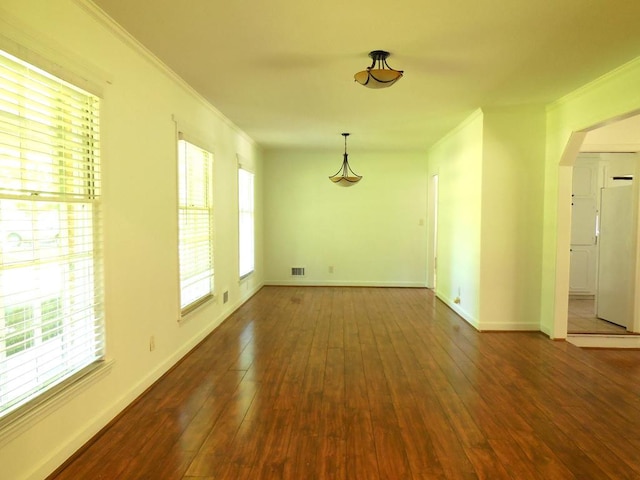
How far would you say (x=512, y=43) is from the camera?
287 centimetres

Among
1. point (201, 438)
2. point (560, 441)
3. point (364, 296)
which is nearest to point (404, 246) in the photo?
point (364, 296)

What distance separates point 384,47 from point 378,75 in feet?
1.02

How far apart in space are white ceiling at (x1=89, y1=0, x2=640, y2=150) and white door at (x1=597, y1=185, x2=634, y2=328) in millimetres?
2178

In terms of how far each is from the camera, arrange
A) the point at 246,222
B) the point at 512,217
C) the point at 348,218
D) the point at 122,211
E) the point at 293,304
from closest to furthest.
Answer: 1. the point at 122,211
2. the point at 512,217
3. the point at 293,304
4. the point at 246,222
5. the point at 348,218

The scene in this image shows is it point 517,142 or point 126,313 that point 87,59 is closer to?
point 126,313

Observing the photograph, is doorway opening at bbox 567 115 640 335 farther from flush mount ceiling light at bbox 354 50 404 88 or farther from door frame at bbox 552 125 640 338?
flush mount ceiling light at bbox 354 50 404 88

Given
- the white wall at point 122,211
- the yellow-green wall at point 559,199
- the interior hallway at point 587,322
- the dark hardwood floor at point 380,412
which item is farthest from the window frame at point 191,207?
the interior hallway at point 587,322

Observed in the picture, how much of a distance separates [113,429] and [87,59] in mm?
2309

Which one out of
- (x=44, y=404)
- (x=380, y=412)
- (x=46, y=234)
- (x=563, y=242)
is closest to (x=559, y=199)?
(x=563, y=242)

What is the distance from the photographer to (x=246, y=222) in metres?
6.51

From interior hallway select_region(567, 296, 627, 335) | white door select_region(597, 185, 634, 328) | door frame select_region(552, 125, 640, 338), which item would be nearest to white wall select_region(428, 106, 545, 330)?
door frame select_region(552, 125, 640, 338)

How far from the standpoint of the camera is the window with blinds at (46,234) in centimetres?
182

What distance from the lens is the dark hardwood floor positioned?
7.09ft

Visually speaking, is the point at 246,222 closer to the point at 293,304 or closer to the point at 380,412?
the point at 293,304
